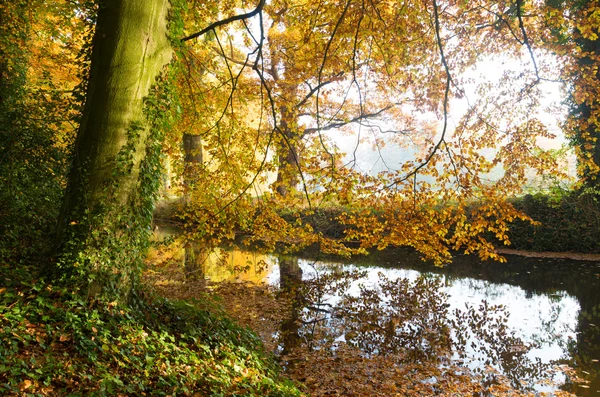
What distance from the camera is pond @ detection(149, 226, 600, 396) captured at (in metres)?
6.42

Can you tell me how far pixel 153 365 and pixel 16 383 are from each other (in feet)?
3.76

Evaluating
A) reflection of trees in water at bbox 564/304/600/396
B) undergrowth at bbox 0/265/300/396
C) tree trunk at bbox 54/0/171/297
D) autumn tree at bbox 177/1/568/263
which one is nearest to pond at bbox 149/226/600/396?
reflection of trees in water at bbox 564/304/600/396

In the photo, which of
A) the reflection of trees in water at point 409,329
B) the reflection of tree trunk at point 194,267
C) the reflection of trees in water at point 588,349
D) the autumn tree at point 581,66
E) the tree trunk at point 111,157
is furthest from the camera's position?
the reflection of tree trunk at point 194,267

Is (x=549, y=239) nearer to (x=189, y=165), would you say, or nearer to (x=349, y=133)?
(x=349, y=133)

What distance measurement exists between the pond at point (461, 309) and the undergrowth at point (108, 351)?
2.36 meters

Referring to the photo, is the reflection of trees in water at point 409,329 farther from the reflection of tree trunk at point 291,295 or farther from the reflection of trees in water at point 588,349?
the reflection of trees in water at point 588,349

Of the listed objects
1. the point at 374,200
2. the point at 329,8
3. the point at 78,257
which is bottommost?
the point at 78,257

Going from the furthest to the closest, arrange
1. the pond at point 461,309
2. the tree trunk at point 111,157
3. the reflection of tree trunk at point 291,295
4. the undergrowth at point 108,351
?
1. the reflection of tree trunk at point 291,295
2. the pond at point 461,309
3. the tree trunk at point 111,157
4. the undergrowth at point 108,351

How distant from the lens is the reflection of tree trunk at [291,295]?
688cm

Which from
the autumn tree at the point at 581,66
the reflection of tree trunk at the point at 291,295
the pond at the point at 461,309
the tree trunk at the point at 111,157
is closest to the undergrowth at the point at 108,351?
the tree trunk at the point at 111,157

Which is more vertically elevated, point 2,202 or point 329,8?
point 329,8

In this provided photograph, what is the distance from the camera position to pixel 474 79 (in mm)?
12219

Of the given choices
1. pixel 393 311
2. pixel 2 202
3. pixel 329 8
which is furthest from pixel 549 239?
pixel 2 202

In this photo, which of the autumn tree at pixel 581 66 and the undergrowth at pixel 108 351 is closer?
the undergrowth at pixel 108 351
